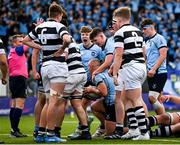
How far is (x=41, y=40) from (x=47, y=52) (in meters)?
0.26

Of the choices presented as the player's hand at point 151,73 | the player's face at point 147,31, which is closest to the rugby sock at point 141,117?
the player's hand at point 151,73

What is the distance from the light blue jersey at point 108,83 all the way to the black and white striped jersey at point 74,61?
24.2 inches

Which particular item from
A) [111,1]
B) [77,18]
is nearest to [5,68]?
[77,18]

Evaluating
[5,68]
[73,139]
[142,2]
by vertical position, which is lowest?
[73,139]

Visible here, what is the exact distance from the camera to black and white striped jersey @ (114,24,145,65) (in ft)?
41.2

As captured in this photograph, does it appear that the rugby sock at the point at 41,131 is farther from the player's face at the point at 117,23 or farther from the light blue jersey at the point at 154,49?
the light blue jersey at the point at 154,49

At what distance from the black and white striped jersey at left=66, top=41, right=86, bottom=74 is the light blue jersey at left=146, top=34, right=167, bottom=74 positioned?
1.97m

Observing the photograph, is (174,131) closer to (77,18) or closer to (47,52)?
(47,52)

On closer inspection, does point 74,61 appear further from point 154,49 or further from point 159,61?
point 154,49

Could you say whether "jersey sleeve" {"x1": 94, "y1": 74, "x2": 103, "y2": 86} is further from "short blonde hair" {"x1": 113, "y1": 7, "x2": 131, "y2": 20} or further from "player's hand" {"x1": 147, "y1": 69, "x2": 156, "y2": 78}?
"short blonde hair" {"x1": 113, "y1": 7, "x2": 131, "y2": 20}

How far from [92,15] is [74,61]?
2044 cm

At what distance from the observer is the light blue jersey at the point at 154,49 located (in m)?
14.3

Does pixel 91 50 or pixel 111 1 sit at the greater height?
pixel 111 1

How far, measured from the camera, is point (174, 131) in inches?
520
